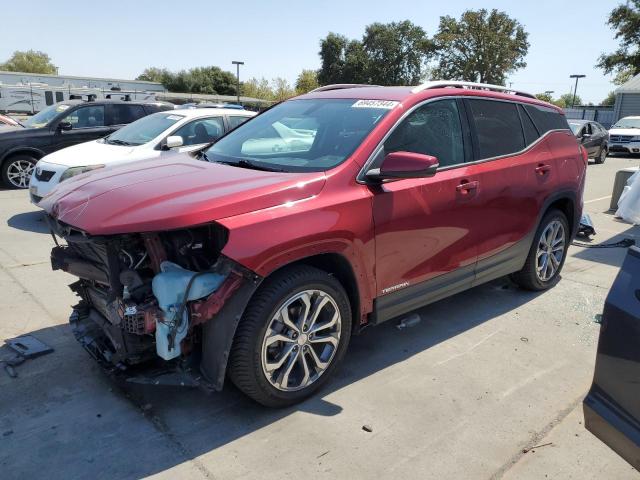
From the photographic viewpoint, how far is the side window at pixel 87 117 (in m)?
10.4

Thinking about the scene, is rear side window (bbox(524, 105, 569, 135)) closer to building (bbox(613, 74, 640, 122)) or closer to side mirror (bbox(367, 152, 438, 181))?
side mirror (bbox(367, 152, 438, 181))

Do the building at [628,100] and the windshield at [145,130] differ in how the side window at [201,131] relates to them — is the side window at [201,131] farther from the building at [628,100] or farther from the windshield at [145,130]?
the building at [628,100]

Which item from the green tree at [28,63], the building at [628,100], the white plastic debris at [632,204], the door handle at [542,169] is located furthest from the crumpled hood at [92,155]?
the green tree at [28,63]

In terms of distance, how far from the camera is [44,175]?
24.0 ft

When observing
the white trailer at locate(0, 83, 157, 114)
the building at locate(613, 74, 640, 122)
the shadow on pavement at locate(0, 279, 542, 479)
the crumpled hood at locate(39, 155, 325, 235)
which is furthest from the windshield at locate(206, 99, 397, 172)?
the building at locate(613, 74, 640, 122)

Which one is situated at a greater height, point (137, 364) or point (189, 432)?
point (137, 364)

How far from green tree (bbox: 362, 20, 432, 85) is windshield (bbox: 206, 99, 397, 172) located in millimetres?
65300

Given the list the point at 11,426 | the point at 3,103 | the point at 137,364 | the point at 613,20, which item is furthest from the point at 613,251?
the point at 613,20

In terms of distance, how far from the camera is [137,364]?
3.02 metres

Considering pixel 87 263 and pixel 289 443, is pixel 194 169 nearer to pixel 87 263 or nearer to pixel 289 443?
pixel 87 263

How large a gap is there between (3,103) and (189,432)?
40.1 m

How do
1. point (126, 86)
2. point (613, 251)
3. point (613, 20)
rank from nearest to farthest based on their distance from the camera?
point (613, 251), point (613, 20), point (126, 86)

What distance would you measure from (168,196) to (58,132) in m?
8.77

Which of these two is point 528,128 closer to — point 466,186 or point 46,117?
point 466,186
